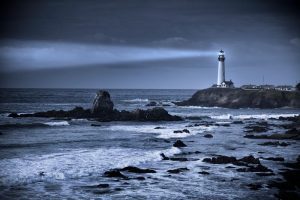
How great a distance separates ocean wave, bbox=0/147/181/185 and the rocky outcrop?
30.2 metres

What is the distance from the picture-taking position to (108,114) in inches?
2640

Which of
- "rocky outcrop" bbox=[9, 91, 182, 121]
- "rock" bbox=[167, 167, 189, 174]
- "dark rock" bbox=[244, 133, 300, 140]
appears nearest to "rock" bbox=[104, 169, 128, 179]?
"rock" bbox=[167, 167, 189, 174]

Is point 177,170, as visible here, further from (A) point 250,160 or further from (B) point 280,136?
(B) point 280,136

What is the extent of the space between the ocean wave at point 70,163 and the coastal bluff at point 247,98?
66.5 metres

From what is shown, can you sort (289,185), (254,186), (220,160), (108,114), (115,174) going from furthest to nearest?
(108,114), (220,160), (115,174), (254,186), (289,185)

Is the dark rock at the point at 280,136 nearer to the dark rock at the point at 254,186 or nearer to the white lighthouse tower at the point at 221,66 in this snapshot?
the dark rock at the point at 254,186

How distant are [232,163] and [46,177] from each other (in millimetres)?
11597

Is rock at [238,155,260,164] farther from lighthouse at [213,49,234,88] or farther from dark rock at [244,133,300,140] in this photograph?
lighthouse at [213,49,234,88]

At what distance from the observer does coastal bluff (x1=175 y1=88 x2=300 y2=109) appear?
94375 millimetres

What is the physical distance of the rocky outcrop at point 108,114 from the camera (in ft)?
210

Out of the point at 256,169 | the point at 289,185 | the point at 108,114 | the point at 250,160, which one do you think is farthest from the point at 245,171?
the point at 108,114

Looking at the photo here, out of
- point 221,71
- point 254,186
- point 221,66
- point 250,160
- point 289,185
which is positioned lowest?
point 254,186

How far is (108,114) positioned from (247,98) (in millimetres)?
42897

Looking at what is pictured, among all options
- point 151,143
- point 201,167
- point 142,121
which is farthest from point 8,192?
point 142,121
